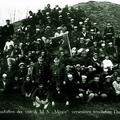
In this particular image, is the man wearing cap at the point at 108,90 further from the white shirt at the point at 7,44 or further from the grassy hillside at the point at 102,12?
the grassy hillside at the point at 102,12

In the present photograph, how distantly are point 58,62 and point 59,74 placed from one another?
2.12ft

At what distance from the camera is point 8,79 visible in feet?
44.3

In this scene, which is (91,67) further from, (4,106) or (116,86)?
(4,106)

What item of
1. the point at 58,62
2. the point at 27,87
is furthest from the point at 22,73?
the point at 58,62

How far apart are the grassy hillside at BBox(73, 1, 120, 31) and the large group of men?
684 cm

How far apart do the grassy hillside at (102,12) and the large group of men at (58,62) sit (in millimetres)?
6837

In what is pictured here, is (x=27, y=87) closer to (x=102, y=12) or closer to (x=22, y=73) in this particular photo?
(x=22, y=73)

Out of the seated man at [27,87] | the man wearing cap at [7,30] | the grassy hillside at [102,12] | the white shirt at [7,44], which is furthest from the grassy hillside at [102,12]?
the seated man at [27,87]

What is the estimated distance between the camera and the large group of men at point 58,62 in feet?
41.6

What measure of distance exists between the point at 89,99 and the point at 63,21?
801cm

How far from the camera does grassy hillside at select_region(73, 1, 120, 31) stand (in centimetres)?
2629

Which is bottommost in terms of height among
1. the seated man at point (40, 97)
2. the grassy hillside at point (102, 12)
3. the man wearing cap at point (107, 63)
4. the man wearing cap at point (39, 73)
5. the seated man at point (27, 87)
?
the seated man at point (40, 97)

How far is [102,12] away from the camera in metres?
28.1

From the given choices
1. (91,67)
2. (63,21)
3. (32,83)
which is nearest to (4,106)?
(32,83)
